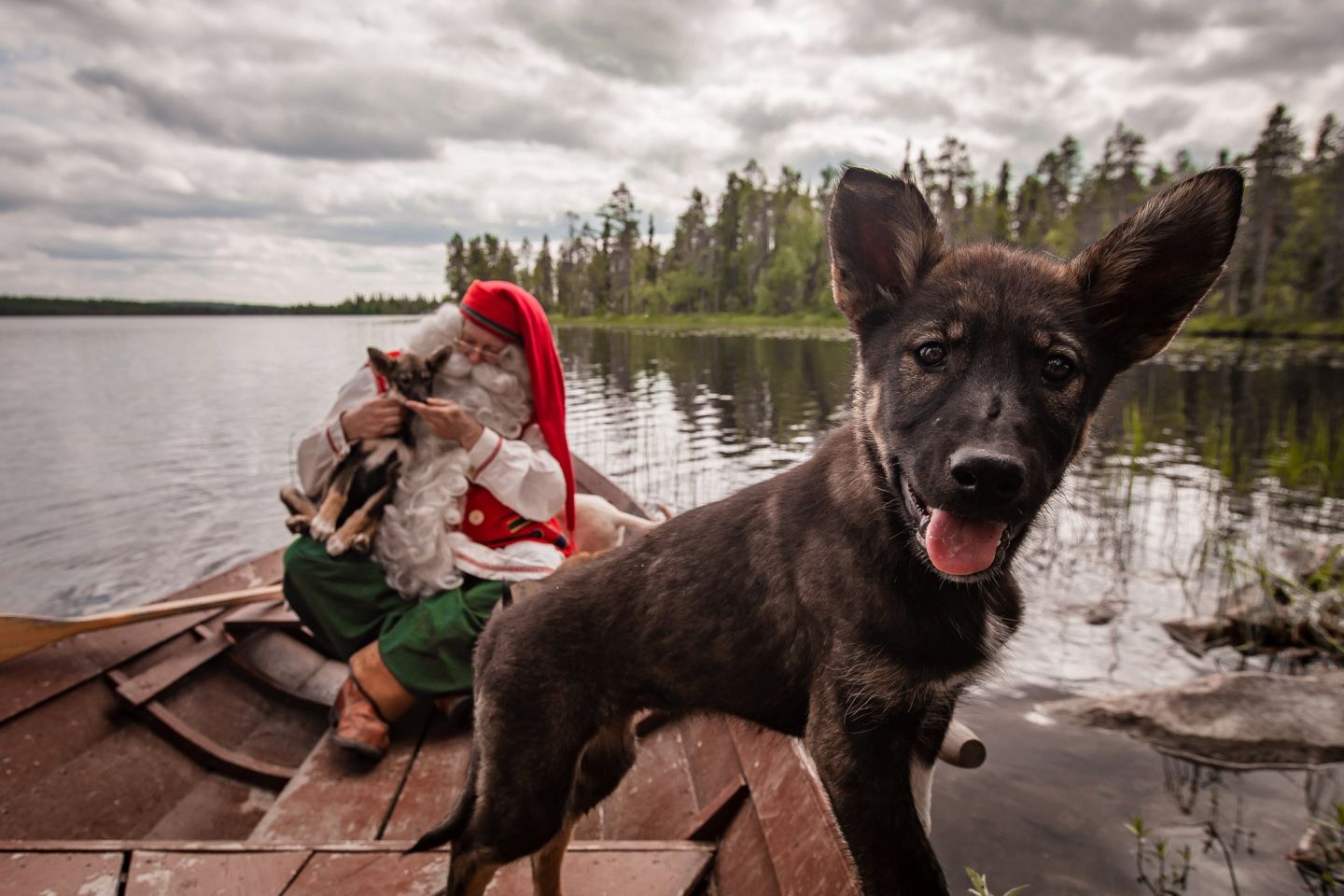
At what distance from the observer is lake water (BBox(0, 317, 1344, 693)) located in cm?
991

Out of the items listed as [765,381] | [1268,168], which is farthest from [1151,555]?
[1268,168]

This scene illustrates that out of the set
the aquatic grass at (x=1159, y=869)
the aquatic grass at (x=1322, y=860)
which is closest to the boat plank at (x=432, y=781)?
the aquatic grass at (x=1159, y=869)

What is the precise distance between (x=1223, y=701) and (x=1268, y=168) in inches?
3045

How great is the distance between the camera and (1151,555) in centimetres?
1181

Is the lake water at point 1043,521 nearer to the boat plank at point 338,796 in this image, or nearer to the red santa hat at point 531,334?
the red santa hat at point 531,334

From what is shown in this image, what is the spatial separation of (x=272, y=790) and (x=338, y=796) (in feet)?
3.83

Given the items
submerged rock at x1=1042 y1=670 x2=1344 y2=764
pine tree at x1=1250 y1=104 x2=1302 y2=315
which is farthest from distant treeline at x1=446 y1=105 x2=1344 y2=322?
submerged rock at x1=1042 y1=670 x2=1344 y2=764

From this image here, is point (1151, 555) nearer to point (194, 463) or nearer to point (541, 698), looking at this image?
point (541, 698)

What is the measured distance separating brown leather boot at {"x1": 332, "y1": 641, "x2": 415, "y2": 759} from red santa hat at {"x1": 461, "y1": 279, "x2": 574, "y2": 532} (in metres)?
1.80

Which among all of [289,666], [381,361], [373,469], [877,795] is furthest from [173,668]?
[877,795]

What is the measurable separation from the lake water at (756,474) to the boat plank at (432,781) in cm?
321

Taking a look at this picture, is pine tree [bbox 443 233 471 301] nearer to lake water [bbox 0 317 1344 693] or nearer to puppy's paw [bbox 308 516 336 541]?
lake water [bbox 0 317 1344 693]

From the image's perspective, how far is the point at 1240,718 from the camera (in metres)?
6.75

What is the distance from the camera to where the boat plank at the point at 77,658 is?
5062 millimetres
